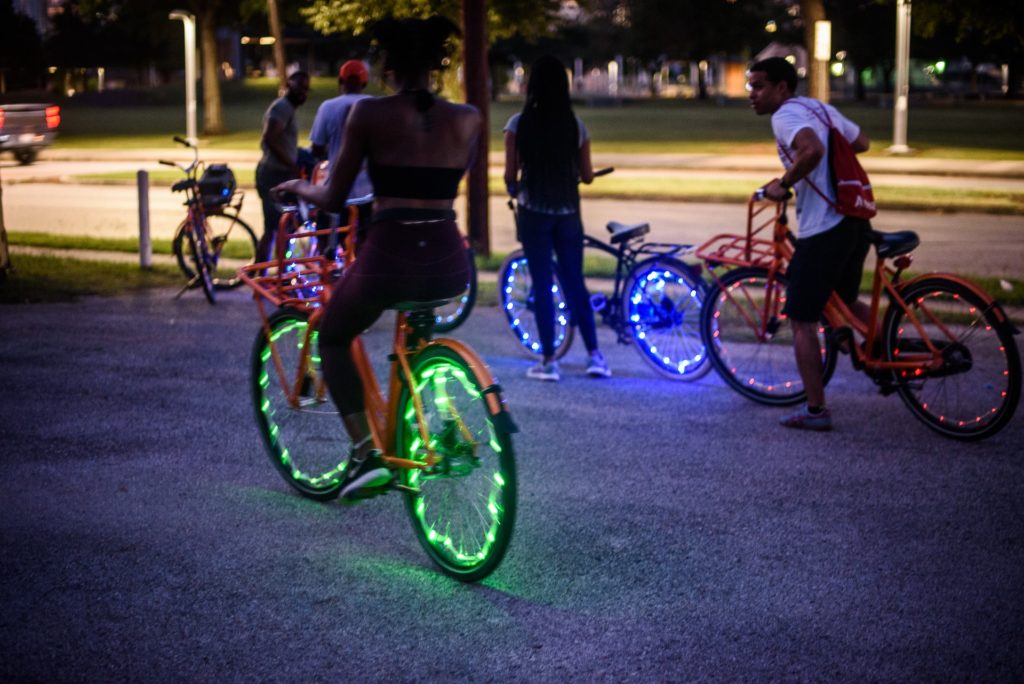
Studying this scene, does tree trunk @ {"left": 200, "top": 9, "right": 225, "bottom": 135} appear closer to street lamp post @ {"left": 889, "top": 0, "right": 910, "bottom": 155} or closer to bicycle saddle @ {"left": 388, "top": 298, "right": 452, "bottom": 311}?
street lamp post @ {"left": 889, "top": 0, "right": 910, "bottom": 155}

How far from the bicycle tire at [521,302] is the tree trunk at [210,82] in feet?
127

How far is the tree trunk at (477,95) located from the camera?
14125 mm

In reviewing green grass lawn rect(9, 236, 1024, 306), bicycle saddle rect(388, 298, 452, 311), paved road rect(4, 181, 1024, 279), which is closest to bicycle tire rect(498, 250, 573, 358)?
green grass lawn rect(9, 236, 1024, 306)

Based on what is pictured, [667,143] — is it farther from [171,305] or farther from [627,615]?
[627,615]

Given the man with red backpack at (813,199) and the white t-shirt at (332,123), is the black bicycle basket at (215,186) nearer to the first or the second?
the white t-shirt at (332,123)

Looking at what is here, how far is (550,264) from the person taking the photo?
8.91m

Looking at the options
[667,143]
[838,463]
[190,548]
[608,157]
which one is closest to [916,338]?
[838,463]

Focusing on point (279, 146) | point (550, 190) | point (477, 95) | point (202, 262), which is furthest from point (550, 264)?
point (477, 95)

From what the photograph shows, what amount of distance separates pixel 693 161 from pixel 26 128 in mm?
15699

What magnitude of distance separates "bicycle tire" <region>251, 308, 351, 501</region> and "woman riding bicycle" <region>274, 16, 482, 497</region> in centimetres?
100

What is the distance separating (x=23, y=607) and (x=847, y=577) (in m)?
3.01

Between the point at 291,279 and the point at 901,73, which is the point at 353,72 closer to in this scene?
the point at 291,279

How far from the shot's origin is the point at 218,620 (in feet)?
15.7

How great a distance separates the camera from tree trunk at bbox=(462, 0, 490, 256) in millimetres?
14125
